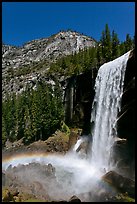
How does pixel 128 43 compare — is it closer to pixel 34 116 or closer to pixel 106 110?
pixel 34 116

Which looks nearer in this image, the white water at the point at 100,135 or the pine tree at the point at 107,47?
the white water at the point at 100,135

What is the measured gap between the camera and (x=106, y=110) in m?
48.8

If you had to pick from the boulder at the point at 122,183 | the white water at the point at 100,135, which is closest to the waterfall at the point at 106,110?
the white water at the point at 100,135

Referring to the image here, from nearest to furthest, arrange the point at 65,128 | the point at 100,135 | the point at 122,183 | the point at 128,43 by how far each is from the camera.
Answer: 1. the point at 122,183
2. the point at 100,135
3. the point at 65,128
4. the point at 128,43

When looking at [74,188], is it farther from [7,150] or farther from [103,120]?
[7,150]

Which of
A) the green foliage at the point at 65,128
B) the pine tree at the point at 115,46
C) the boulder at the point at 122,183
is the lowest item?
the boulder at the point at 122,183

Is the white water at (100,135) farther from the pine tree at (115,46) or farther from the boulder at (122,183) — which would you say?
the pine tree at (115,46)

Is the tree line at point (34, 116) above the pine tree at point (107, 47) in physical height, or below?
below

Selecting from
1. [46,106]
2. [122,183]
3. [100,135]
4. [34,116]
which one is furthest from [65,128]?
[122,183]

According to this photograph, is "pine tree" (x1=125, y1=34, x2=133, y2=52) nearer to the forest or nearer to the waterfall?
the forest

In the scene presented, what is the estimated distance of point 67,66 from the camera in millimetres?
92562

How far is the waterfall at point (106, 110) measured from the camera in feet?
148

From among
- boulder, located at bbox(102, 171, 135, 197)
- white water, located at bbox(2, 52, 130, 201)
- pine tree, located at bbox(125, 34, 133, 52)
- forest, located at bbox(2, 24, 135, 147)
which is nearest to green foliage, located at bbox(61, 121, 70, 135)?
forest, located at bbox(2, 24, 135, 147)

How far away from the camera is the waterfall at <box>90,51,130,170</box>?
1780 inches
